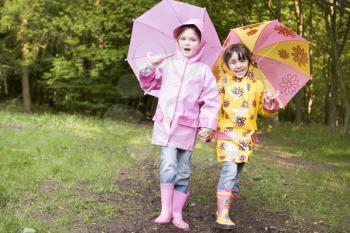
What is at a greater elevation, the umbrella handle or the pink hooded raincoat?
the umbrella handle

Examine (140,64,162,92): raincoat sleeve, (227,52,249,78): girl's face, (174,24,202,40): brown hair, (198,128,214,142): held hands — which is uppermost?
(174,24,202,40): brown hair

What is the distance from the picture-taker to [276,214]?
18.2 ft

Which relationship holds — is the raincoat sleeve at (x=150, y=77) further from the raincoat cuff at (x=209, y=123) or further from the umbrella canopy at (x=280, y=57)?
the umbrella canopy at (x=280, y=57)

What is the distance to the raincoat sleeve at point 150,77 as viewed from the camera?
4828mm

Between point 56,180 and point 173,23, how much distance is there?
2.42 m

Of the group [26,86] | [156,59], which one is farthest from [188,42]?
[26,86]

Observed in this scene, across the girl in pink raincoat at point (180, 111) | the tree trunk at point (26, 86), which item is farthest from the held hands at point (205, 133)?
the tree trunk at point (26, 86)

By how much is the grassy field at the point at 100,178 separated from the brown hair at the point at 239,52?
1.77 m

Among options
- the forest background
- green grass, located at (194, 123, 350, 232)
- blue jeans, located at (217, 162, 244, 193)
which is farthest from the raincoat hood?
the forest background

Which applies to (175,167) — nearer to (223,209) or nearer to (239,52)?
(223,209)

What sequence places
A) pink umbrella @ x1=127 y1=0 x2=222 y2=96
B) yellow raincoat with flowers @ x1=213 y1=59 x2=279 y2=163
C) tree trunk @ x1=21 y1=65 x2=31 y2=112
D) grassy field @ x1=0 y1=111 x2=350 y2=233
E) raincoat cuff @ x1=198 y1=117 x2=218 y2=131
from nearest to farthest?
raincoat cuff @ x1=198 y1=117 x2=218 y2=131 → yellow raincoat with flowers @ x1=213 y1=59 x2=279 y2=163 → grassy field @ x1=0 y1=111 x2=350 y2=233 → pink umbrella @ x1=127 y1=0 x2=222 y2=96 → tree trunk @ x1=21 y1=65 x2=31 y2=112

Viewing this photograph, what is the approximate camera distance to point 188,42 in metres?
4.74

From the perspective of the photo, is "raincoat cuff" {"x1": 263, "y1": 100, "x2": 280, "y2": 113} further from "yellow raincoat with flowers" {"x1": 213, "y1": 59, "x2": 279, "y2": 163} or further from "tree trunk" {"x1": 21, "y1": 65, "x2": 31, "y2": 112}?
"tree trunk" {"x1": 21, "y1": 65, "x2": 31, "y2": 112}

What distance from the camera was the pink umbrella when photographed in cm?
509
